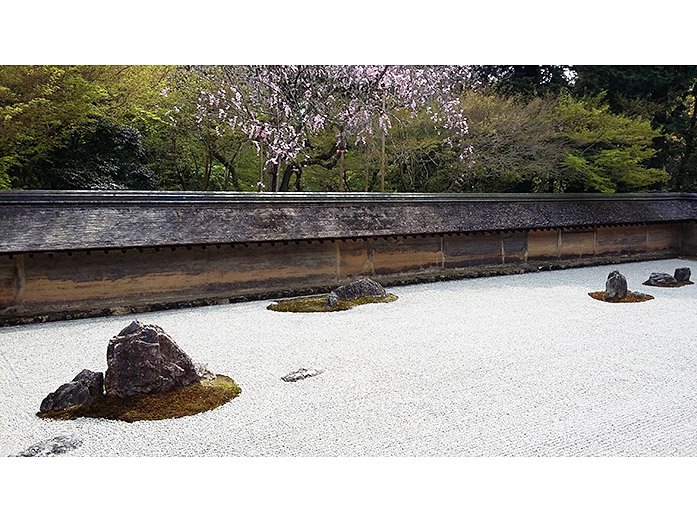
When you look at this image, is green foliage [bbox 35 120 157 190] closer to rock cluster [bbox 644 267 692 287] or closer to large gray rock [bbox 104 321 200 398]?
large gray rock [bbox 104 321 200 398]

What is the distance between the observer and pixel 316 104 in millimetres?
16516

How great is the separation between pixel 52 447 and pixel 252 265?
6.32 m

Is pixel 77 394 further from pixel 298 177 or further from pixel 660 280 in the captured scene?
→ pixel 298 177

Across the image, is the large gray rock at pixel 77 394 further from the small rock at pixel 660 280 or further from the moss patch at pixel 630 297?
the small rock at pixel 660 280

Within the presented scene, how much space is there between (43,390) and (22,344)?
84.1 inches

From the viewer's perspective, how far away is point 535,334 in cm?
831

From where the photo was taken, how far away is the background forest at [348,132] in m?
14.7

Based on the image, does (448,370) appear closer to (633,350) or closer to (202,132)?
(633,350)

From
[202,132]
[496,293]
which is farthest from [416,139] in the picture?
[496,293]

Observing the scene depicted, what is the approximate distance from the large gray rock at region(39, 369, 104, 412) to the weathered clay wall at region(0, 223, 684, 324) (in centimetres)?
404

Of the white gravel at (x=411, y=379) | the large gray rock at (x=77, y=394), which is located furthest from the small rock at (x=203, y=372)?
the large gray rock at (x=77, y=394)

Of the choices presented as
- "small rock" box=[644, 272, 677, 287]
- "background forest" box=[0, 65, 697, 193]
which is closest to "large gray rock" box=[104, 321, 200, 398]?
"background forest" box=[0, 65, 697, 193]

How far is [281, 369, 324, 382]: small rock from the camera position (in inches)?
251

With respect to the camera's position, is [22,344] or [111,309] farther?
[111,309]
